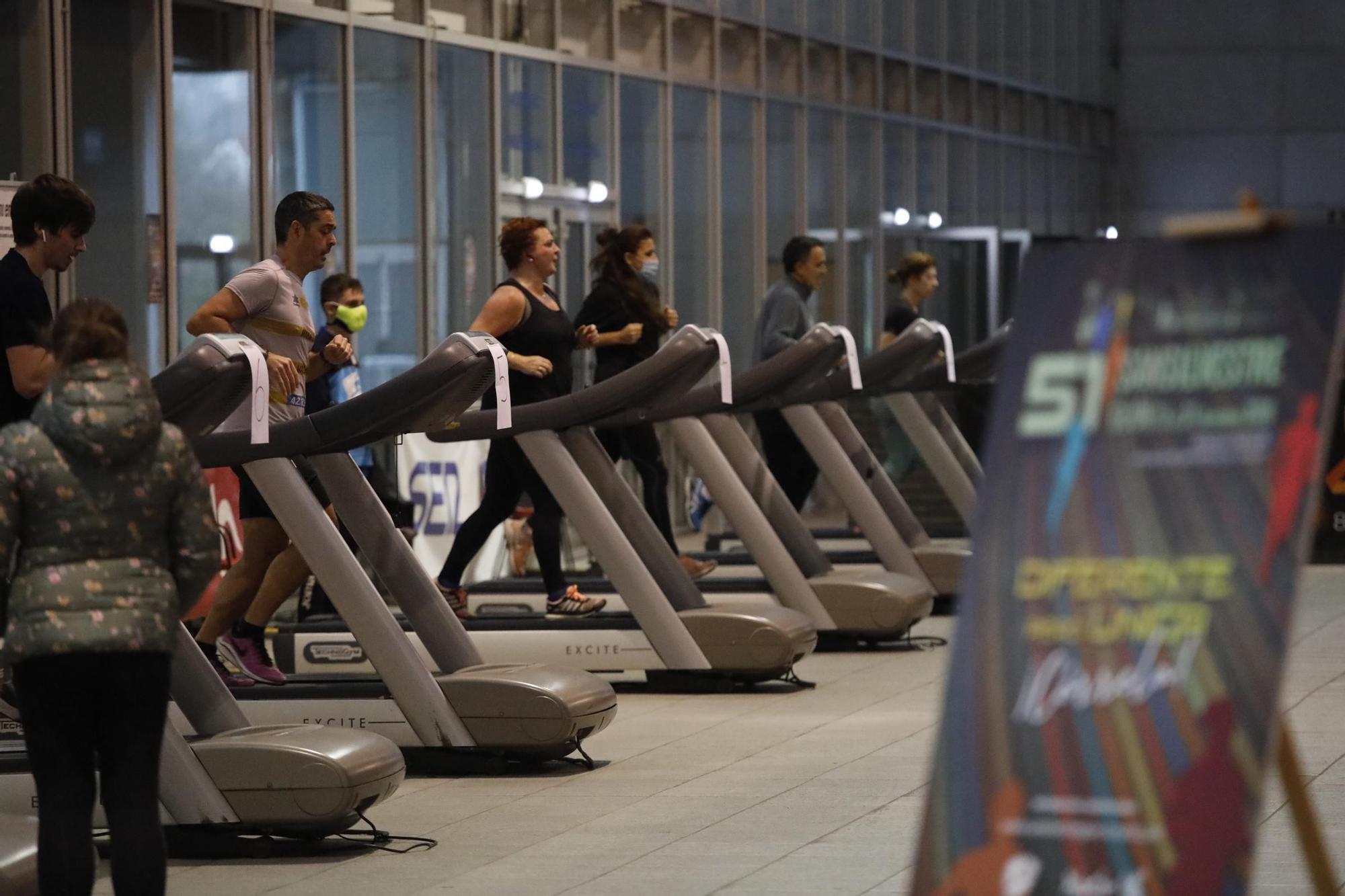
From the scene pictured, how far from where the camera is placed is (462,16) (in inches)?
493

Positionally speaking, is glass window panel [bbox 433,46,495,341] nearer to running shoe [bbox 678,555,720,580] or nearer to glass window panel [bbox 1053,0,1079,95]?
running shoe [bbox 678,555,720,580]

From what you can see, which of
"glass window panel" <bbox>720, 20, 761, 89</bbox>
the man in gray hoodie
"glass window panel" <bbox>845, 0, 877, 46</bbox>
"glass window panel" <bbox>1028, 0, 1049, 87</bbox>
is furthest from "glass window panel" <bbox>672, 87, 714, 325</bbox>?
"glass window panel" <bbox>1028, 0, 1049, 87</bbox>

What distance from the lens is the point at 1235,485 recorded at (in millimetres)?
2977

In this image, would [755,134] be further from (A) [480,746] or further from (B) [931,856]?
(B) [931,856]

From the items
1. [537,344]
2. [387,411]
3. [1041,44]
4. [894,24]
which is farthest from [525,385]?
[1041,44]

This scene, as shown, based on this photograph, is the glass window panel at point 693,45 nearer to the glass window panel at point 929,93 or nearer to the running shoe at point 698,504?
the running shoe at point 698,504

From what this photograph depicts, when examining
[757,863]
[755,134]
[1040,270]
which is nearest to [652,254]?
[757,863]

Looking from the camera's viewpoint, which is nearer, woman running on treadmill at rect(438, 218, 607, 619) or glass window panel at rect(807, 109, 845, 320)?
woman running on treadmill at rect(438, 218, 607, 619)

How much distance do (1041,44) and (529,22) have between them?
1216 cm

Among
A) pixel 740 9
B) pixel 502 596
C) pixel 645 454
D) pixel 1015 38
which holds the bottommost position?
pixel 502 596

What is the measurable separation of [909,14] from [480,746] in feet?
49.0

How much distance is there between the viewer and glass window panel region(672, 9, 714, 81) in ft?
50.1

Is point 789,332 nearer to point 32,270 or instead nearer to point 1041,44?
point 32,270

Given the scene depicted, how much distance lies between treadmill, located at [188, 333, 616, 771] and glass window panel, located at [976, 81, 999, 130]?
16.7 m
